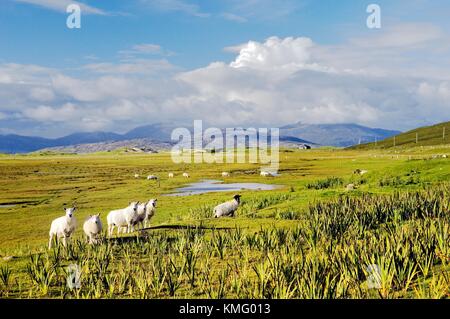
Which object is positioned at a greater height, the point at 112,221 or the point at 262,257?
the point at 262,257

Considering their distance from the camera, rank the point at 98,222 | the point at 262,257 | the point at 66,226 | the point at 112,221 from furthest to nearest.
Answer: the point at 112,221, the point at 66,226, the point at 98,222, the point at 262,257

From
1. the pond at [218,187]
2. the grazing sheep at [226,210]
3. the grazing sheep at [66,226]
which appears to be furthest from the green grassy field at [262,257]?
the pond at [218,187]

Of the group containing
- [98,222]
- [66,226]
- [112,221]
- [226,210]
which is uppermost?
[98,222]

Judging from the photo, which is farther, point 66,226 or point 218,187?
point 218,187

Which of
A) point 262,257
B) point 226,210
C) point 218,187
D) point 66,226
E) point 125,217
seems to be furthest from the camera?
point 218,187

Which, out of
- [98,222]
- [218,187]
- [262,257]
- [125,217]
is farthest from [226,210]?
[218,187]

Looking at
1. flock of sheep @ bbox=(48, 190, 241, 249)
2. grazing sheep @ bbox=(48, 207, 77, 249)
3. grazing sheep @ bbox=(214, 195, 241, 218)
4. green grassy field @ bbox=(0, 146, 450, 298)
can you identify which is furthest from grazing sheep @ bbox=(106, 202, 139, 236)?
grazing sheep @ bbox=(214, 195, 241, 218)

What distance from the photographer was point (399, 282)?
31.6 feet

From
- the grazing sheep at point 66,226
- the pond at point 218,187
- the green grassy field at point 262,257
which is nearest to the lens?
the green grassy field at point 262,257

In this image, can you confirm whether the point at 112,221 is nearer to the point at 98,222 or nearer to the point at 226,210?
the point at 98,222

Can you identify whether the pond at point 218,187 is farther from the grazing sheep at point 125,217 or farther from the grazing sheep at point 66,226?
the grazing sheep at point 66,226

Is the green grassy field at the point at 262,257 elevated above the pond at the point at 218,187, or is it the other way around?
the green grassy field at the point at 262,257

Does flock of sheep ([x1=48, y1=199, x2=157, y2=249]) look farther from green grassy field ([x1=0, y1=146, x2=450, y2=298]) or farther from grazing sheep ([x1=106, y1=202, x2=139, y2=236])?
green grassy field ([x1=0, y1=146, x2=450, y2=298])
